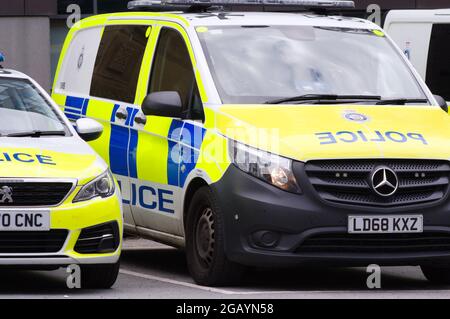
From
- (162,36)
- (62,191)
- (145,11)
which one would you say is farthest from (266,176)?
(145,11)

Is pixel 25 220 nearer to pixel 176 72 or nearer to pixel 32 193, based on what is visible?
pixel 32 193

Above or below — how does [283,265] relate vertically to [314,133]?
below

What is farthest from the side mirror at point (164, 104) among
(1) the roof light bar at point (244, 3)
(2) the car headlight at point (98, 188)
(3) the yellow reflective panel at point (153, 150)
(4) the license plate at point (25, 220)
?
(4) the license plate at point (25, 220)

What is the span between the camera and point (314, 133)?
10.6 m

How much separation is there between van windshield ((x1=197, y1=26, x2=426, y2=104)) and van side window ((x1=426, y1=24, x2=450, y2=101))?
236 centimetres

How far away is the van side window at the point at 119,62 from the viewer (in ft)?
41.3

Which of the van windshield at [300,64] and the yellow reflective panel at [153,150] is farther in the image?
the yellow reflective panel at [153,150]

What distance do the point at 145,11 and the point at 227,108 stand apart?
2456 millimetres

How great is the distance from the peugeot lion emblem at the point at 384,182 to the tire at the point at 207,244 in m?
1.11

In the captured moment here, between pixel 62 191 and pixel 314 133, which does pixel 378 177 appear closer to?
pixel 314 133

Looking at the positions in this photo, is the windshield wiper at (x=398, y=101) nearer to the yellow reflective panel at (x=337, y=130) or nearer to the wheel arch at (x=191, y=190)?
the yellow reflective panel at (x=337, y=130)

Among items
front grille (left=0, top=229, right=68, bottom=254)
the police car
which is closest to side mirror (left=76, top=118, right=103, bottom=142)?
the police car
